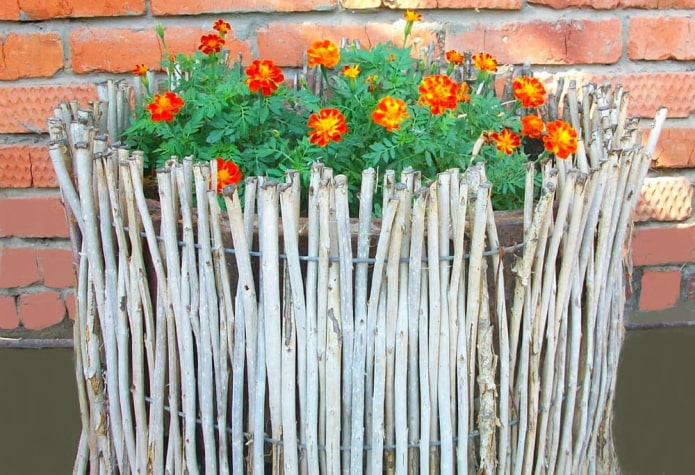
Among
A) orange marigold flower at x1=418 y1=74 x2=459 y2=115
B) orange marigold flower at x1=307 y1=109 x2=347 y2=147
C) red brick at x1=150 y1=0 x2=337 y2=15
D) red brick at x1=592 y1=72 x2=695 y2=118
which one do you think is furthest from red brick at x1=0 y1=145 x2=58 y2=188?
red brick at x1=592 y1=72 x2=695 y2=118

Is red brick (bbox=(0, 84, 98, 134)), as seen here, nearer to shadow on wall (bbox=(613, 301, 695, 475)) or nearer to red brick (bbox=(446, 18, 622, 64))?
red brick (bbox=(446, 18, 622, 64))

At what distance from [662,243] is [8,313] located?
1.50 m

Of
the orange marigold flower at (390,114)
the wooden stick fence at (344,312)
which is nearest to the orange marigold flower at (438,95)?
the orange marigold flower at (390,114)

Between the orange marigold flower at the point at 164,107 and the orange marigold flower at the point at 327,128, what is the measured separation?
0.23m

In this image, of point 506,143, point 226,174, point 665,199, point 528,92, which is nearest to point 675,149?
point 665,199

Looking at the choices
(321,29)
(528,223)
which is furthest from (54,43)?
(528,223)

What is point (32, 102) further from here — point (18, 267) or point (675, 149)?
point (675, 149)

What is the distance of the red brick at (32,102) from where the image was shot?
5.95ft

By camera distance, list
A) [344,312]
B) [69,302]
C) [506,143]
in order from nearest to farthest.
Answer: [344,312]
[506,143]
[69,302]

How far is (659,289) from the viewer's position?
200cm

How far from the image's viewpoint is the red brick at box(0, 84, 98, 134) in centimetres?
181

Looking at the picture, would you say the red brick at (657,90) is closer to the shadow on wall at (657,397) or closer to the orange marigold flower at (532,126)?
the shadow on wall at (657,397)

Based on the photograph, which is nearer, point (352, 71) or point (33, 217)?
point (352, 71)

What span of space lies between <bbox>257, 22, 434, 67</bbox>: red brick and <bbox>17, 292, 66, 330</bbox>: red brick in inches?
29.1
